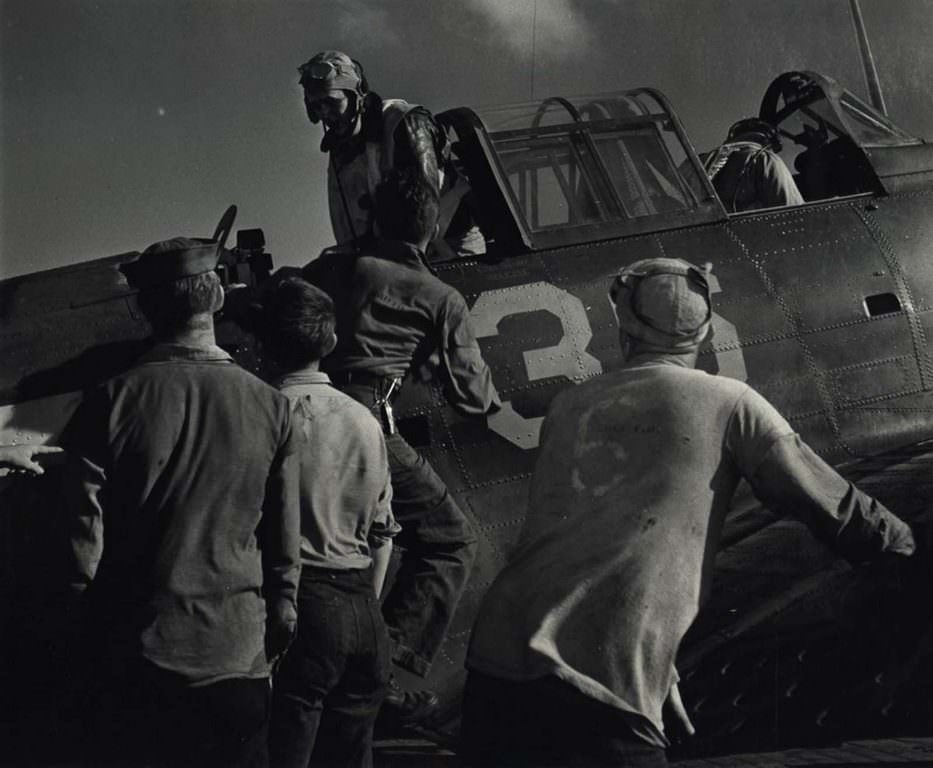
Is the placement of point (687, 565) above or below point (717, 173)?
below

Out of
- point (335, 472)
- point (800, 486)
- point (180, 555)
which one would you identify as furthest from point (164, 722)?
point (800, 486)

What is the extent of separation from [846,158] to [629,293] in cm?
532

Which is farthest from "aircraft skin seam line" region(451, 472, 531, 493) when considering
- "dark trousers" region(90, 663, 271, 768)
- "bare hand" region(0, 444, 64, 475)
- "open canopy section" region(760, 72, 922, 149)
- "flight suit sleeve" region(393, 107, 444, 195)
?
"open canopy section" region(760, 72, 922, 149)

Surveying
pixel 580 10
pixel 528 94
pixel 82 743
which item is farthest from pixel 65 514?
pixel 580 10

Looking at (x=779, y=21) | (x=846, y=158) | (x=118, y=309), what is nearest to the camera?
(x=118, y=309)

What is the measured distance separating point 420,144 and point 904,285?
2.97m

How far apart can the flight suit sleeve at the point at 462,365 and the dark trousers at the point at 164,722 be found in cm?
220

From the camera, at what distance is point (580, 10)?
9.36 m

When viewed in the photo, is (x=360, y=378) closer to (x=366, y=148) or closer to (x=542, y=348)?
(x=542, y=348)

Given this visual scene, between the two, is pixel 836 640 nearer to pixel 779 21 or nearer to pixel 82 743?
pixel 82 743

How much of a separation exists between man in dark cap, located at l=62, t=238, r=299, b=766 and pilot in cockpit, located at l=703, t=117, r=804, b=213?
4866 mm

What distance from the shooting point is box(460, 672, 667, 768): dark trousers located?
3.44 m

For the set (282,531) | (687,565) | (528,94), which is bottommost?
(687,565)

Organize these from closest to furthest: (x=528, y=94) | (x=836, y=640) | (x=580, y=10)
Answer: (x=836, y=640), (x=528, y=94), (x=580, y=10)
